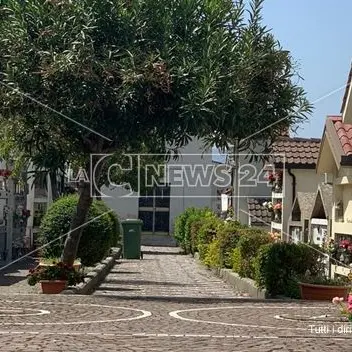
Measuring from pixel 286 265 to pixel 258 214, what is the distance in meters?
22.2

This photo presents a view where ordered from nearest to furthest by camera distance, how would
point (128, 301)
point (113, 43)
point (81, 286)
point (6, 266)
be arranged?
point (128, 301) < point (113, 43) < point (81, 286) < point (6, 266)

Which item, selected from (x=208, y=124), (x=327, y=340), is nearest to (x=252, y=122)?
(x=208, y=124)

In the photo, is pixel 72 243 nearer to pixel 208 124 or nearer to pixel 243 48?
pixel 208 124

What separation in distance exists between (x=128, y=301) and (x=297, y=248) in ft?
13.7

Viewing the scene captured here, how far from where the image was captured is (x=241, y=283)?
77.9 feet

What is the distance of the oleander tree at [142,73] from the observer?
57.4ft

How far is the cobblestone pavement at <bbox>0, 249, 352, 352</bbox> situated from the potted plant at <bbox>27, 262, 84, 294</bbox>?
1151 mm

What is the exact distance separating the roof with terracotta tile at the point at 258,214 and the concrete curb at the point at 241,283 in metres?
8.79

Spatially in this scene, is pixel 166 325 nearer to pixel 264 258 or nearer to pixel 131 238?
pixel 264 258

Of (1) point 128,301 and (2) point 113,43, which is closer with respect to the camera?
(1) point 128,301

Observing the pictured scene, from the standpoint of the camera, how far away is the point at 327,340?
36.5 ft

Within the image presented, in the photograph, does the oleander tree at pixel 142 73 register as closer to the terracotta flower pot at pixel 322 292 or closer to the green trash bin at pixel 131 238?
the terracotta flower pot at pixel 322 292

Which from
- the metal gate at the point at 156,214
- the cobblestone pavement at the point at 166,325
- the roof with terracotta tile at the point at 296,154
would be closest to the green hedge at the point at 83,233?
the roof with terracotta tile at the point at 296,154

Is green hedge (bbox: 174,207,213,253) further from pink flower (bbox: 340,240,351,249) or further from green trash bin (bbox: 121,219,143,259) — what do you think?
pink flower (bbox: 340,240,351,249)
